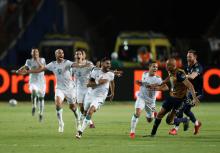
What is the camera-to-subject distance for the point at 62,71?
24.6 metres

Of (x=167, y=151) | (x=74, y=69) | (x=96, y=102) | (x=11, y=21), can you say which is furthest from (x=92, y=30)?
(x=167, y=151)

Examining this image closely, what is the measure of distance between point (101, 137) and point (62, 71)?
290 cm

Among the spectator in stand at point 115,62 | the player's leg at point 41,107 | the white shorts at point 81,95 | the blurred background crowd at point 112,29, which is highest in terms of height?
the blurred background crowd at point 112,29

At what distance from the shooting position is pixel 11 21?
145ft

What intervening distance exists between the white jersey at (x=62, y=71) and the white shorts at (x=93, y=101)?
0.80 metres

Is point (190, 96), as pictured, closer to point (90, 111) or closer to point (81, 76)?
point (90, 111)

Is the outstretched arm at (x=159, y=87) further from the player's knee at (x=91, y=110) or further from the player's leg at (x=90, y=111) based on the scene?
the player's knee at (x=91, y=110)

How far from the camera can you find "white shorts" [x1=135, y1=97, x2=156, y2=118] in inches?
906

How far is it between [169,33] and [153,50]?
15.1m

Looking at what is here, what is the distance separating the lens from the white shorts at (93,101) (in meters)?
22.4

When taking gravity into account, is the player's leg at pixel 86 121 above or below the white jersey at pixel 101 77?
below

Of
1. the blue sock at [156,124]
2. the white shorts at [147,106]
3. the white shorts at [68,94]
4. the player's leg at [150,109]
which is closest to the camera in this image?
the blue sock at [156,124]

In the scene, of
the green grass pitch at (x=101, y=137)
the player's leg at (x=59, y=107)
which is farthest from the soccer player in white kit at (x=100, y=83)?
the player's leg at (x=59, y=107)

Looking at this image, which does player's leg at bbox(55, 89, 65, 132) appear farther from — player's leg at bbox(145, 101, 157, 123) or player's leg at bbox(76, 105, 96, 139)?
player's leg at bbox(145, 101, 157, 123)
